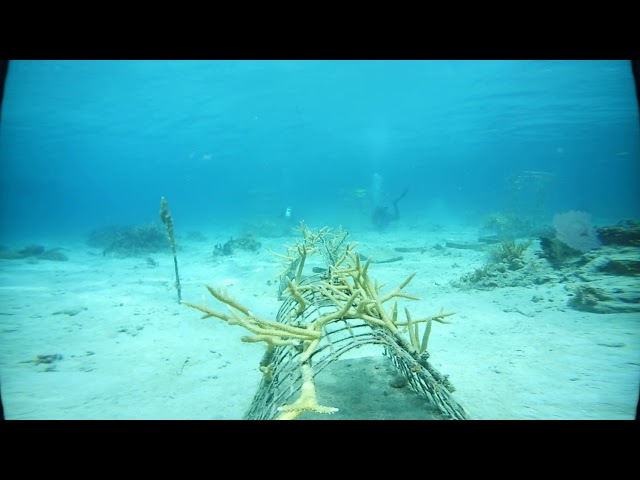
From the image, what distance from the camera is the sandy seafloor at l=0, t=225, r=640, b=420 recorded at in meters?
3.54

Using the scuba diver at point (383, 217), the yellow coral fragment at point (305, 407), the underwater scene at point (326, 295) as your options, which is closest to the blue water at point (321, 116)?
the underwater scene at point (326, 295)

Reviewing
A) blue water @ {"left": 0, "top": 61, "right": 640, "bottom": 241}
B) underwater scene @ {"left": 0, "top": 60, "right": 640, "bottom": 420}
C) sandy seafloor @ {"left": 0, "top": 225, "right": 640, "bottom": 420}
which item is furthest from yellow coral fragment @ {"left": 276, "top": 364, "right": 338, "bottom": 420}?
blue water @ {"left": 0, "top": 61, "right": 640, "bottom": 241}

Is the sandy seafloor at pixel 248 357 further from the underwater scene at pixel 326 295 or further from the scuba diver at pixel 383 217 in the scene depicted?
the scuba diver at pixel 383 217

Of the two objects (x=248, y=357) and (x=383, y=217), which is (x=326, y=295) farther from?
(x=383, y=217)

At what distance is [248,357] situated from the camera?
209 inches

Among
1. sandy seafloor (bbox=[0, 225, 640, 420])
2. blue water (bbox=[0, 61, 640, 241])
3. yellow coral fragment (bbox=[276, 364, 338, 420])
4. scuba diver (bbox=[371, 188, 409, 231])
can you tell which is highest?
blue water (bbox=[0, 61, 640, 241])

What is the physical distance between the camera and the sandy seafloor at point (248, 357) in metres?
3.54

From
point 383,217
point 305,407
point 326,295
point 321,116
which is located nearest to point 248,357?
point 326,295

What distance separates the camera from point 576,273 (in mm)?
7453

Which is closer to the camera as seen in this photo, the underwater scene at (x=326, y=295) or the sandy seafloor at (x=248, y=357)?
the underwater scene at (x=326, y=295)

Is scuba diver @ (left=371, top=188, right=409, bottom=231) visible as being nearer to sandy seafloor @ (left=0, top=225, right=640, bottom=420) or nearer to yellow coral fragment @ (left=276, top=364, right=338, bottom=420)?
sandy seafloor @ (left=0, top=225, right=640, bottom=420)

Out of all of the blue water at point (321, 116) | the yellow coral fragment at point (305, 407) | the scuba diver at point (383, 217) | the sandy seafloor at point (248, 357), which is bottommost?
the sandy seafloor at point (248, 357)
